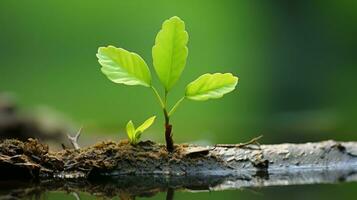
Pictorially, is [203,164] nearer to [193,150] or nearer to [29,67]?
[193,150]

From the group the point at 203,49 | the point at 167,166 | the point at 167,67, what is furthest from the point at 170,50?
the point at 203,49

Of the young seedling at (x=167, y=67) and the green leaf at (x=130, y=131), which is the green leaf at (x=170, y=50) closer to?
the young seedling at (x=167, y=67)

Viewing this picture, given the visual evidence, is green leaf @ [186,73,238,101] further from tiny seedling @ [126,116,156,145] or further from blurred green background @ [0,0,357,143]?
blurred green background @ [0,0,357,143]

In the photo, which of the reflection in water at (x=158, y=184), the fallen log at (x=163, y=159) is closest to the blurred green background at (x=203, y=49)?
the fallen log at (x=163, y=159)

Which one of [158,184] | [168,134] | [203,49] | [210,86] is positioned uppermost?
[203,49]

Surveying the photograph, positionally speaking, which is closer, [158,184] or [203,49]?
[158,184]

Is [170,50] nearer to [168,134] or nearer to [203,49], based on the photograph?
[168,134]
